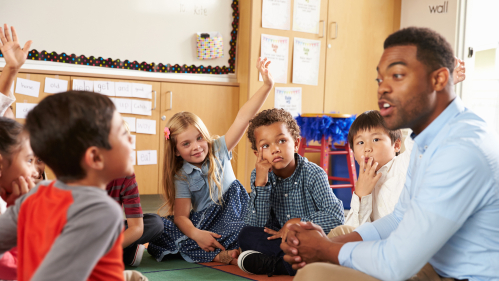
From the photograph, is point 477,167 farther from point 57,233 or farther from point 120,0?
point 120,0

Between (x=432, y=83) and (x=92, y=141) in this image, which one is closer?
(x=92, y=141)

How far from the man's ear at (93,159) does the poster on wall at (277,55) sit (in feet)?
10.7

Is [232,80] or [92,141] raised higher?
[232,80]

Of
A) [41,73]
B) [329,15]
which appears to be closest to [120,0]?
[41,73]

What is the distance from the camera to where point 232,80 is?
4.00 metres

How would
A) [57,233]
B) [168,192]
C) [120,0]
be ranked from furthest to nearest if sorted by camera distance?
[120,0] < [168,192] < [57,233]

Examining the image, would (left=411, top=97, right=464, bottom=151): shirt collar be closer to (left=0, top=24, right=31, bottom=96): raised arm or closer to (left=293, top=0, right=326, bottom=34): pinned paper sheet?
(left=0, top=24, right=31, bottom=96): raised arm

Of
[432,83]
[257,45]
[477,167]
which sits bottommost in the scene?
[477,167]

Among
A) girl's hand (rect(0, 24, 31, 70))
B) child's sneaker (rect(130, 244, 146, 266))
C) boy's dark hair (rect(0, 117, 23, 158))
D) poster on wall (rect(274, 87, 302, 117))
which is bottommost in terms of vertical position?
child's sneaker (rect(130, 244, 146, 266))

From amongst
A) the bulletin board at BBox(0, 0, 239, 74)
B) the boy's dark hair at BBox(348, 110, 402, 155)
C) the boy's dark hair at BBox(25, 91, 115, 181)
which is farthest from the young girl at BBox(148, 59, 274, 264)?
the bulletin board at BBox(0, 0, 239, 74)

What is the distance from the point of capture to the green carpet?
1830 millimetres

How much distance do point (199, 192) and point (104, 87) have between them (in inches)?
62.3

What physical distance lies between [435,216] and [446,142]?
0.16m

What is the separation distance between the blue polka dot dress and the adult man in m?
1.10
